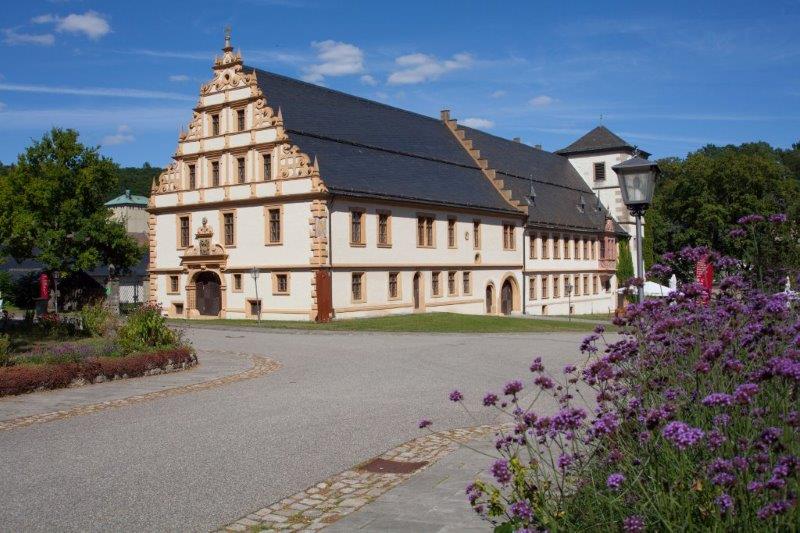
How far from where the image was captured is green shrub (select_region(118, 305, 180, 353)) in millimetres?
19359

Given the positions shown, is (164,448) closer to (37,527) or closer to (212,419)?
(212,419)

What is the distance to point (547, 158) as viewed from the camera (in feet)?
214

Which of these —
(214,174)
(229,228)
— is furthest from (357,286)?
(214,174)

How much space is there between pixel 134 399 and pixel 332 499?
7.56m

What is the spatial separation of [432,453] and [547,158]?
5814 centimetres

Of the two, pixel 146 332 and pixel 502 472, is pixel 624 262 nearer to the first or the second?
pixel 146 332

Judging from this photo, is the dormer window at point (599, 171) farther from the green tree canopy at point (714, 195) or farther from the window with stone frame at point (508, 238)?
the window with stone frame at point (508, 238)

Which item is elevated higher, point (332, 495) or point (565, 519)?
point (565, 519)

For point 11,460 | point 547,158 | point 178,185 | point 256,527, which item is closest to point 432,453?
point 256,527

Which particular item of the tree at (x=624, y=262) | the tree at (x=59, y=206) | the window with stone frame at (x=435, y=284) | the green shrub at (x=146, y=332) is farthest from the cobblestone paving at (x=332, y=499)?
the tree at (x=624, y=262)

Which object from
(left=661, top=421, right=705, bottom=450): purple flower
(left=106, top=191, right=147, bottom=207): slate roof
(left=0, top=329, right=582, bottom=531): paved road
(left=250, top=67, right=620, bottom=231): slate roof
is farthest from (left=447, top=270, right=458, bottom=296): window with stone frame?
(left=106, top=191, right=147, bottom=207): slate roof

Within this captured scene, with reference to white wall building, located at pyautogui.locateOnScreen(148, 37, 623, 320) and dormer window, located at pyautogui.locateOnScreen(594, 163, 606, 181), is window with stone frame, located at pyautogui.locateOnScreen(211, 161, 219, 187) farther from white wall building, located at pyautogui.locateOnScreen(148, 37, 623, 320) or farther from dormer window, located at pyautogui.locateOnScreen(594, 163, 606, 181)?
dormer window, located at pyautogui.locateOnScreen(594, 163, 606, 181)

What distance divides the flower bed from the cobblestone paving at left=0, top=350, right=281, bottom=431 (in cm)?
172

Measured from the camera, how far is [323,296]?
1425 inches
